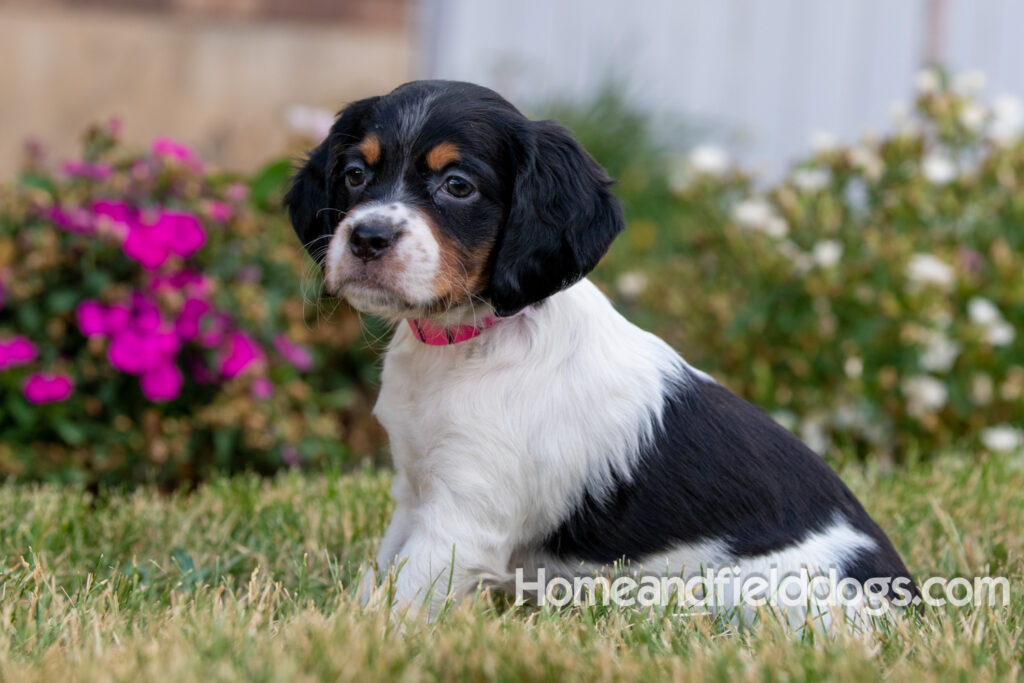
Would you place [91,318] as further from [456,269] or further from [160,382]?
[456,269]

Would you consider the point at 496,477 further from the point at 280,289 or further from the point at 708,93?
the point at 708,93

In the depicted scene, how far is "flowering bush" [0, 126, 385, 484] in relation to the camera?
481 centimetres

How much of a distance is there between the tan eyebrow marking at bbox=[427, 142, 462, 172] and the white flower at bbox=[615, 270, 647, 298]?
3.79 meters

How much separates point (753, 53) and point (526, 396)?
8.15 m

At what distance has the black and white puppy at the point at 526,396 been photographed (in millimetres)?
2871

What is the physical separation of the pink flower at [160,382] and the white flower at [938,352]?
3.67m

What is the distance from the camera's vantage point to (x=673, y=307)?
6.44m

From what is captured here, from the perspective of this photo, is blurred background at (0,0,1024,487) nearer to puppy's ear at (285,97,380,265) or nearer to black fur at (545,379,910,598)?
puppy's ear at (285,97,380,265)

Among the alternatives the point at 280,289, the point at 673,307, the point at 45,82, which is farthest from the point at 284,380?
the point at 45,82

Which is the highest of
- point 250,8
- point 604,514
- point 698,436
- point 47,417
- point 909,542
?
point 250,8

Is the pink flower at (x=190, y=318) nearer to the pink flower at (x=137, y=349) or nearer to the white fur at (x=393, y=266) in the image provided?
the pink flower at (x=137, y=349)

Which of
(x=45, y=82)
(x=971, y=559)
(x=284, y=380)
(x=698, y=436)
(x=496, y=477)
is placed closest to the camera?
(x=496, y=477)

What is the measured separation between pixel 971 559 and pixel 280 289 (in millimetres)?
3392

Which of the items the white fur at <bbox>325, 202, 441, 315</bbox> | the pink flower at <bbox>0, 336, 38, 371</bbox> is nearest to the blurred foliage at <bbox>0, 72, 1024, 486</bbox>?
the pink flower at <bbox>0, 336, 38, 371</bbox>
